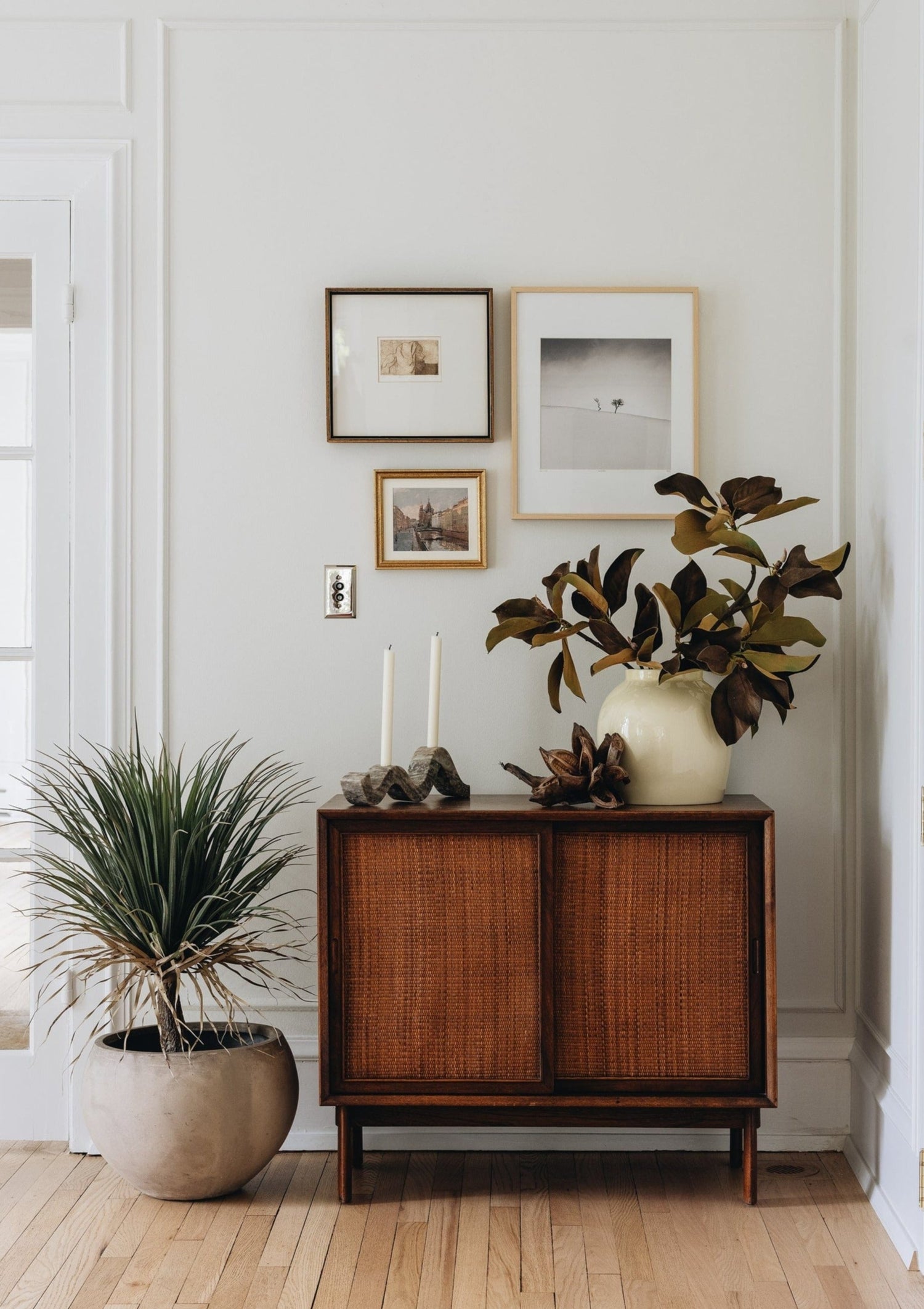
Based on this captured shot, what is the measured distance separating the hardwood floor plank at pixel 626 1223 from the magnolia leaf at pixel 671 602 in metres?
1.16

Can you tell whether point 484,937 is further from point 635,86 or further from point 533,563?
point 635,86

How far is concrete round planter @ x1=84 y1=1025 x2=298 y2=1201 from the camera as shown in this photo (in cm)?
220

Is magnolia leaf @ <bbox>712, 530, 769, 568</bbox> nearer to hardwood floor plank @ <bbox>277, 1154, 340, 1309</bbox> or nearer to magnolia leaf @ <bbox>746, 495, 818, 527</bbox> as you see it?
magnolia leaf @ <bbox>746, 495, 818, 527</bbox>

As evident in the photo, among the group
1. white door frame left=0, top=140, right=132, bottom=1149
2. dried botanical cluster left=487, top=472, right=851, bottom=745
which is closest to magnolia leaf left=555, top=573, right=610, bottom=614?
dried botanical cluster left=487, top=472, right=851, bottom=745

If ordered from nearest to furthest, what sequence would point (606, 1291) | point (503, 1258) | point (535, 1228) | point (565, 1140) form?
point (606, 1291) → point (503, 1258) → point (535, 1228) → point (565, 1140)

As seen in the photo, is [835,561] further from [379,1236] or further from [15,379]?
[15,379]

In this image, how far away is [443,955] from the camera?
2238mm

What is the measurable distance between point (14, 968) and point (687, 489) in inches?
72.8

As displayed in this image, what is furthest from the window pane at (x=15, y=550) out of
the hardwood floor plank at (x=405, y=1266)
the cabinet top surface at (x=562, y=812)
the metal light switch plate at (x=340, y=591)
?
the hardwood floor plank at (x=405, y=1266)

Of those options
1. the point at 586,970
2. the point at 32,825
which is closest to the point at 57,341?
the point at 32,825

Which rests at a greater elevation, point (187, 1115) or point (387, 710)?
point (387, 710)

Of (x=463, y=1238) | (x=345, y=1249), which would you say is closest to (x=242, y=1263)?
(x=345, y=1249)

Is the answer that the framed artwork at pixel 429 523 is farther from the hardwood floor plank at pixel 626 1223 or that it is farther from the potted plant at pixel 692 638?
the hardwood floor plank at pixel 626 1223

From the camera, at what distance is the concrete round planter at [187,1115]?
2.20 meters
